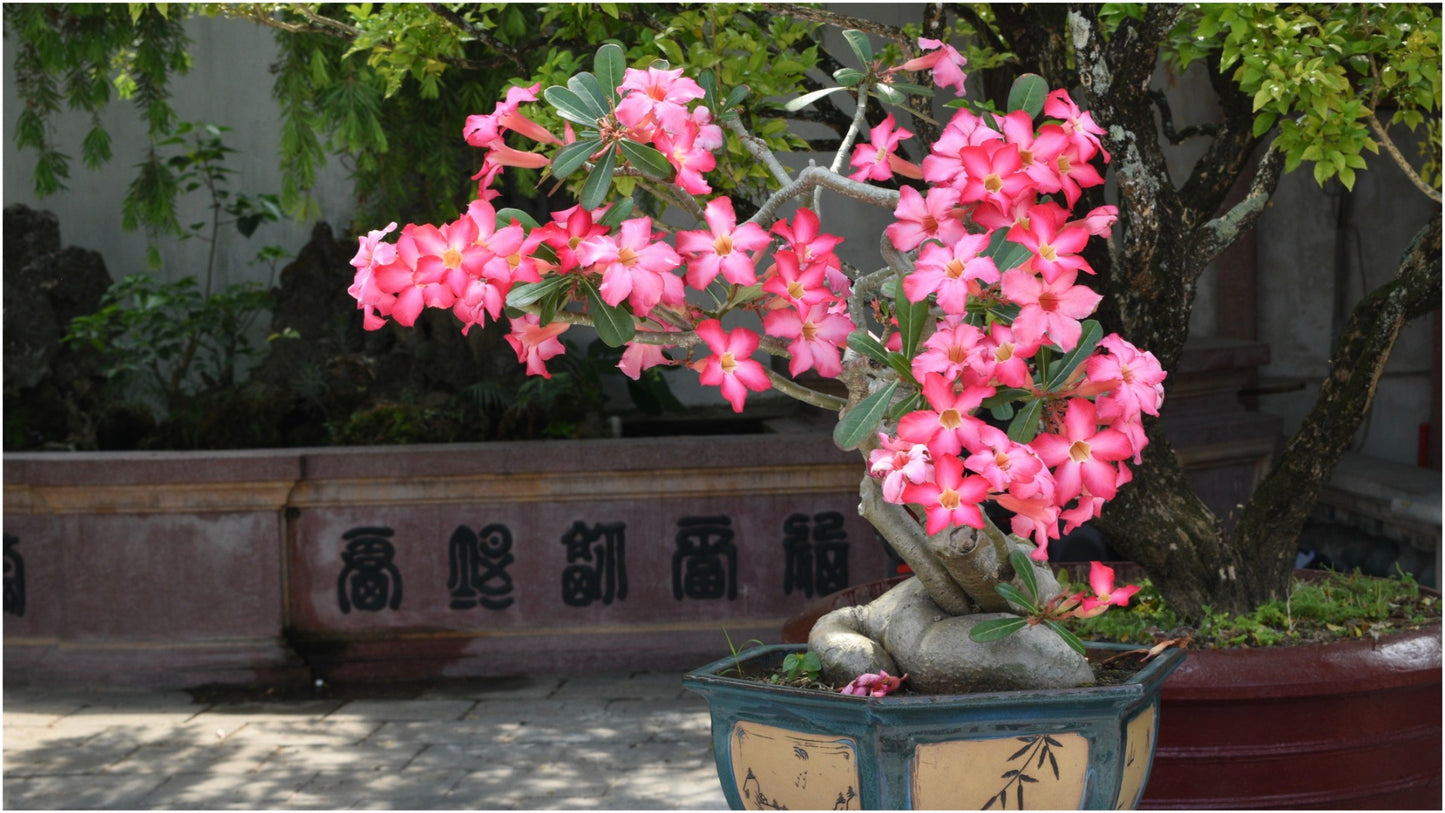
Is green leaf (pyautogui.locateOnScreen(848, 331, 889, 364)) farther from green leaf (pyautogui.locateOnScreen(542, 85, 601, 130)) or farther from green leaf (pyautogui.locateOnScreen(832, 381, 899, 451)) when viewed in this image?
green leaf (pyautogui.locateOnScreen(542, 85, 601, 130))

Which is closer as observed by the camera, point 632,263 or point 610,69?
point 632,263

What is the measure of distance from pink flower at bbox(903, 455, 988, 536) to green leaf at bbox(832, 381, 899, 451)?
109mm

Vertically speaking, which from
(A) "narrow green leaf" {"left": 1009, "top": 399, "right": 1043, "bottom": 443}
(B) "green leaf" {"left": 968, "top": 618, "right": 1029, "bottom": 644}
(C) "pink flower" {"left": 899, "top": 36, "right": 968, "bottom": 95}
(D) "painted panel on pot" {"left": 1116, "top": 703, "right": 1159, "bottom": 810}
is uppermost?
(C) "pink flower" {"left": 899, "top": 36, "right": 968, "bottom": 95}

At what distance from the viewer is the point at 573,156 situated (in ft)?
6.04

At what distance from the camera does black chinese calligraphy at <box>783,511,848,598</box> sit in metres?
5.50

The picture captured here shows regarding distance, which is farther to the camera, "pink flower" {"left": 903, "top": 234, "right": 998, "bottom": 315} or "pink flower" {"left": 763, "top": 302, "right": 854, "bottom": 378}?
"pink flower" {"left": 763, "top": 302, "right": 854, "bottom": 378}

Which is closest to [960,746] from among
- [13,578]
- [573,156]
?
[573,156]

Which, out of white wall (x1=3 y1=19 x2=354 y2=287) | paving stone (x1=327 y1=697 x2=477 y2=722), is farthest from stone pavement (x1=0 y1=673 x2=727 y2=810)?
white wall (x1=3 y1=19 x2=354 y2=287)

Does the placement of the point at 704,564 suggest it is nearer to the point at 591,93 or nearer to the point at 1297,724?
the point at 1297,724

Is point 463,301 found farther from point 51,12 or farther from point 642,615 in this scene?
point 642,615

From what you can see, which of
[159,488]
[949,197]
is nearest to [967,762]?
[949,197]

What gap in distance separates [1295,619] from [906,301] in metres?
1.86

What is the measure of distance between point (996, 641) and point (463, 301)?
98cm

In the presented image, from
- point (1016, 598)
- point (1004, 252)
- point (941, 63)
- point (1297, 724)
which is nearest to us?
point (1004, 252)
